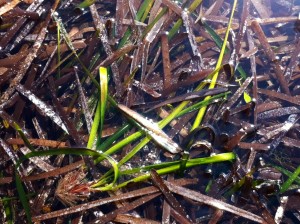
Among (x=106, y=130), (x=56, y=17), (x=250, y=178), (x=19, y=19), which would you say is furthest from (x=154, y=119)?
(x=19, y=19)

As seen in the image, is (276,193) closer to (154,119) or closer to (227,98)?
(227,98)

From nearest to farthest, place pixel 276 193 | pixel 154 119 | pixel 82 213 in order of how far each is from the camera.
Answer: pixel 82 213, pixel 276 193, pixel 154 119

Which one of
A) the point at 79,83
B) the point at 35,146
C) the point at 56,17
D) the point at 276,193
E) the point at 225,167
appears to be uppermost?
the point at 56,17

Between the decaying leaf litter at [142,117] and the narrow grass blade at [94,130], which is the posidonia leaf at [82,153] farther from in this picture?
the narrow grass blade at [94,130]

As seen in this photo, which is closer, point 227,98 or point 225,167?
point 225,167

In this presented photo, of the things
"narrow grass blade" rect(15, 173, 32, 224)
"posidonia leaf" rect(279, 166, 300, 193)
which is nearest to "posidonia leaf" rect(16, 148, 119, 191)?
"narrow grass blade" rect(15, 173, 32, 224)

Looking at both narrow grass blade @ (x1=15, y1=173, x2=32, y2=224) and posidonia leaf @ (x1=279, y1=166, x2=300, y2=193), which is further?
posidonia leaf @ (x1=279, y1=166, x2=300, y2=193)

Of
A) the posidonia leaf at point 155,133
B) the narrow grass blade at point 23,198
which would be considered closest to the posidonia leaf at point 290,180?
the posidonia leaf at point 155,133

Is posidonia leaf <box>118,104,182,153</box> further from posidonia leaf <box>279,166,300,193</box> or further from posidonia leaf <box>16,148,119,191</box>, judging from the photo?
posidonia leaf <box>279,166,300,193</box>

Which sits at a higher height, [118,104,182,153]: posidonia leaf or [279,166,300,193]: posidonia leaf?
[118,104,182,153]: posidonia leaf
